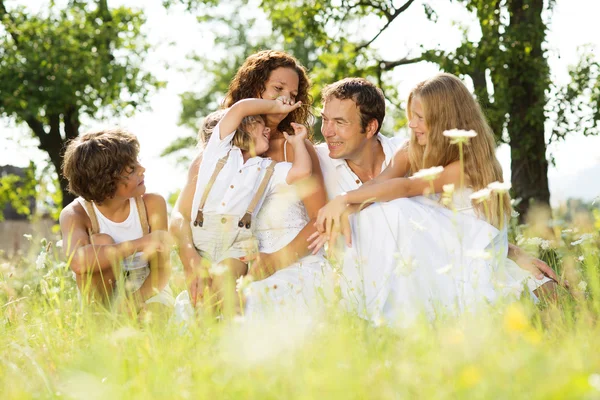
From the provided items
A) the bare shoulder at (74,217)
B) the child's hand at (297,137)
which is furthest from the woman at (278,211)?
the bare shoulder at (74,217)

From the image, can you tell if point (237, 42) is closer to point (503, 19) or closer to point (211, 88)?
point (211, 88)

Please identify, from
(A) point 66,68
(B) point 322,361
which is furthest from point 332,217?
(A) point 66,68

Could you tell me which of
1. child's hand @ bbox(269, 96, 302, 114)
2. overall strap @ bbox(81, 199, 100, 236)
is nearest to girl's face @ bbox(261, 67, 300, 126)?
child's hand @ bbox(269, 96, 302, 114)

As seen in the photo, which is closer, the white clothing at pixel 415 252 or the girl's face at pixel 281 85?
the white clothing at pixel 415 252

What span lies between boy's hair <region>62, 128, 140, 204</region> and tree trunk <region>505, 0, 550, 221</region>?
591 cm

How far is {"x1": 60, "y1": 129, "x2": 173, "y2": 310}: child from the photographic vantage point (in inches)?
173

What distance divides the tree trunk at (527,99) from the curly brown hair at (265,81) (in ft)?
15.9

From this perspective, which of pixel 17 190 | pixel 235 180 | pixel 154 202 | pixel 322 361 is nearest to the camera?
pixel 322 361

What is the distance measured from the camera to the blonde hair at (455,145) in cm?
424

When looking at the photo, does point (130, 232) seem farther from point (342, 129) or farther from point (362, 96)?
point (362, 96)

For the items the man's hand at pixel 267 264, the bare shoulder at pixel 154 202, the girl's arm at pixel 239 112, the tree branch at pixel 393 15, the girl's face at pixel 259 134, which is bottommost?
the man's hand at pixel 267 264

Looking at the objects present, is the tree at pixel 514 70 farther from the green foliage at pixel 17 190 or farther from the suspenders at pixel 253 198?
the green foliage at pixel 17 190

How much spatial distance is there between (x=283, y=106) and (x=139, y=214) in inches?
44.1

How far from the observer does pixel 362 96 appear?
4.88 m
